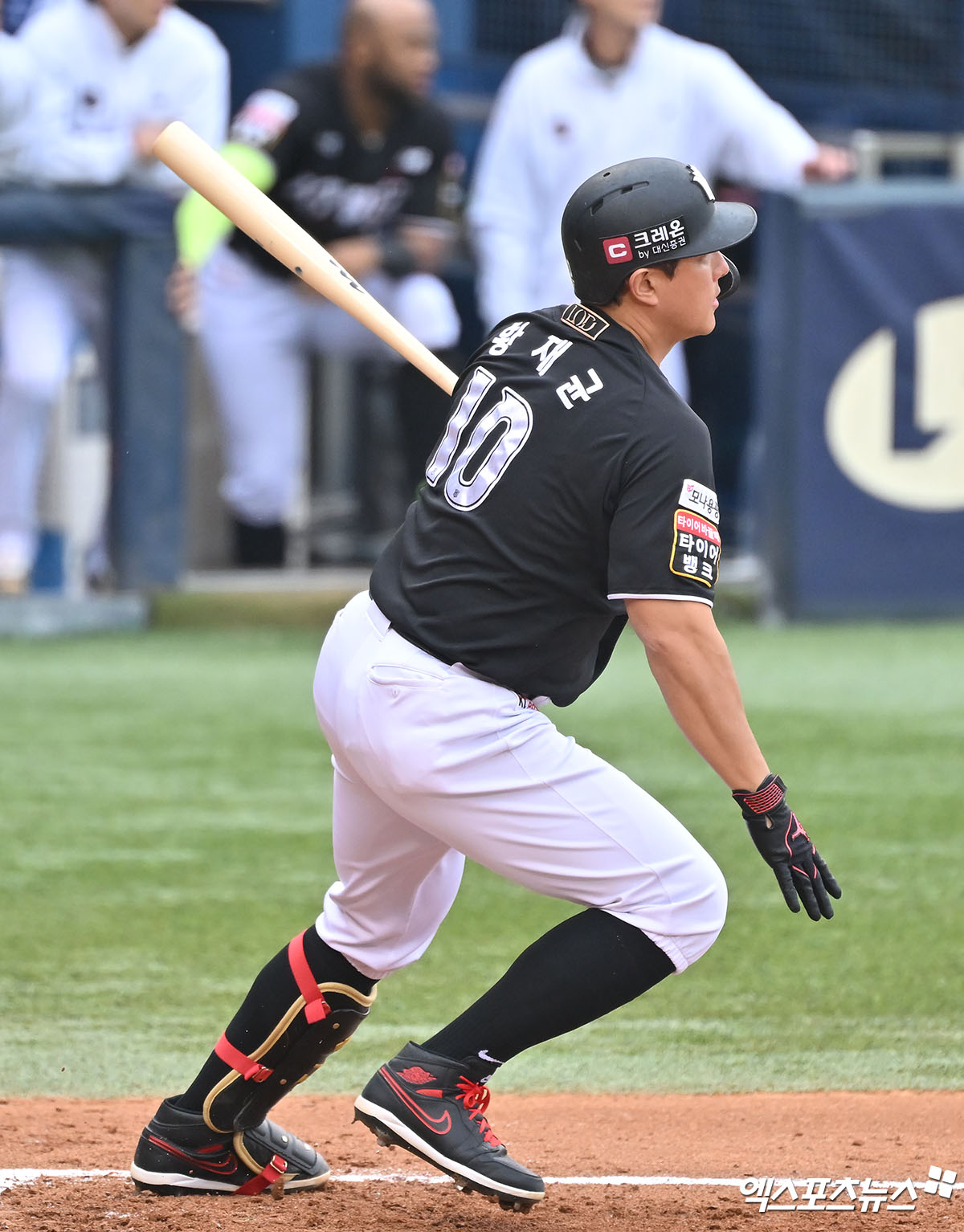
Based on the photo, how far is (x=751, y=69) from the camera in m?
13.0

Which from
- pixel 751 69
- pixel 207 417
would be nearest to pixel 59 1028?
pixel 207 417

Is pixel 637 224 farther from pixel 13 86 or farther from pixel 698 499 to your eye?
pixel 13 86

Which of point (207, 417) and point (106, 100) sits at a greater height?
point (106, 100)

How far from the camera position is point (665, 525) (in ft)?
9.26

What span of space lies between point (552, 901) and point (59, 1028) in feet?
4.66

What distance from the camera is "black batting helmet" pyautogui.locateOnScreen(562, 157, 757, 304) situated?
2.94m

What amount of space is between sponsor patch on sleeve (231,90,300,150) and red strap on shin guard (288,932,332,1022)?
18.6 ft

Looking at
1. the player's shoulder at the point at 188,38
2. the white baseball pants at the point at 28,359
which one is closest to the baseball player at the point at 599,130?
the player's shoulder at the point at 188,38

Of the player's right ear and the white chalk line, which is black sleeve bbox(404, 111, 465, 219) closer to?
the player's right ear

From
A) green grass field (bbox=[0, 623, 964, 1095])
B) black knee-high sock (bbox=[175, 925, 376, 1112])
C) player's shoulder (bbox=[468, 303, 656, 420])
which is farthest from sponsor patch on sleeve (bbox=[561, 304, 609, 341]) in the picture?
green grass field (bbox=[0, 623, 964, 1095])

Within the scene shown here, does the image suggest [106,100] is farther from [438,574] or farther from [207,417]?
[438,574]

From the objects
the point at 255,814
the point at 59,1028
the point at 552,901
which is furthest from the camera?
the point at 255,814

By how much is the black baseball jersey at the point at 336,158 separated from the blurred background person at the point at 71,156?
0.37m

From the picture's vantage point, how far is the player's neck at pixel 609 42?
8.54m
